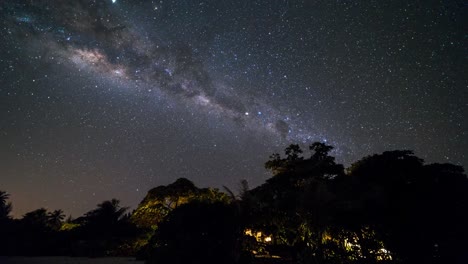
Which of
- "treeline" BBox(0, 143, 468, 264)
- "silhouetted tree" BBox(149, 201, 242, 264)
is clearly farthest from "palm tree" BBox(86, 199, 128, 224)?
"silhouetted tree" BBox(149, 201, 242, 264)

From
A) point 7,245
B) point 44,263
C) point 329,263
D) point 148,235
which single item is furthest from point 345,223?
point 7,245

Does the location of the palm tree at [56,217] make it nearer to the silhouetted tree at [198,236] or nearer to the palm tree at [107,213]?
the palm tree at [107,213]

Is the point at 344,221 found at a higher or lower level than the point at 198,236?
higher

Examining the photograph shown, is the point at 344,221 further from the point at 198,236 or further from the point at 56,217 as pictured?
the point at 56,217

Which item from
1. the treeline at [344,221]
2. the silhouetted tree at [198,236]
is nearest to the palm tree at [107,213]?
the treeline at [344,221]

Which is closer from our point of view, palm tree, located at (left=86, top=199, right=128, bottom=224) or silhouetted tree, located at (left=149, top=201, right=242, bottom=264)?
silhouetted tree, located at (left=149, top=201, right=242, bottom=264)

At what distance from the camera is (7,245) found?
2611cm

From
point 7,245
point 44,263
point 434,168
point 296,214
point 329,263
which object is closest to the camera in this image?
point 329,263

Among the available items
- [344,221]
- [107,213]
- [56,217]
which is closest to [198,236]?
[344,221]

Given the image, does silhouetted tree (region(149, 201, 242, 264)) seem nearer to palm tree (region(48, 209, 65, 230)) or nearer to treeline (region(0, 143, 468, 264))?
treeline (region(0, 143, 468, 264))

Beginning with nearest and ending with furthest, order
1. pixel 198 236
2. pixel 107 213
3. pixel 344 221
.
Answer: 1. pixel 198 236
2. pixel 344 221
3. pixel 107 213

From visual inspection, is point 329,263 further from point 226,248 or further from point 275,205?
point 226,248

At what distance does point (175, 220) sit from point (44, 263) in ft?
38.5

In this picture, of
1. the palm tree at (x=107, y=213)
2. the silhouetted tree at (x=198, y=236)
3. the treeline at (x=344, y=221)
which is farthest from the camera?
the palm tree at (x=107, y=213)
